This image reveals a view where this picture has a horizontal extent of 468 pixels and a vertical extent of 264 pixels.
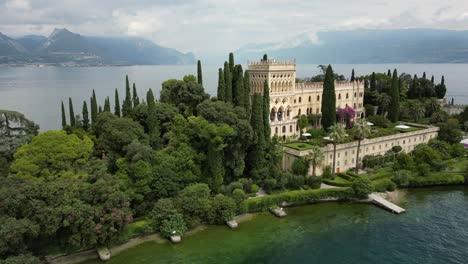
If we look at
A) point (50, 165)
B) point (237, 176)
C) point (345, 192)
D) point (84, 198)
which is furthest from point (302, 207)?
point (50, 165)

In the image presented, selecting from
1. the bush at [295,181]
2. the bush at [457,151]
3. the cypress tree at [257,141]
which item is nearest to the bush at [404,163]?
the bush at [457,151]

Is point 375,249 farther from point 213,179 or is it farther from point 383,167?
point 383,167

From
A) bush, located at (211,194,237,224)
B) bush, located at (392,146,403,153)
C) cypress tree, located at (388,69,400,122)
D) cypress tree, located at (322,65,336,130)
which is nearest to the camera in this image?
bush, located at (211,194,237,224)

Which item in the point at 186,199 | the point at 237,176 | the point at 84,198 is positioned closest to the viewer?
the point at 84,198

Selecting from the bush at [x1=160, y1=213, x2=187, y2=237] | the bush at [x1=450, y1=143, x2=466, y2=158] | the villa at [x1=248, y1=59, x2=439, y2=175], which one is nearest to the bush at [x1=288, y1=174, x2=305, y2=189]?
the villa at [x1=248, y1=59, x2=439, y2=175]

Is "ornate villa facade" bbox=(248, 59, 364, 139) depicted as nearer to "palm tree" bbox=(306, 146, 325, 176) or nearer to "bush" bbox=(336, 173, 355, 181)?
"palm tree" bbox=(306, 146, 325, 176)

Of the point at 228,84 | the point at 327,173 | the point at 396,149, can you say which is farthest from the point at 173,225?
the point at 396,149

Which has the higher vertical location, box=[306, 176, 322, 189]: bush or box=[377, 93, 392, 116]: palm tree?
box=[377, 93, 392, 116]: palm tree
